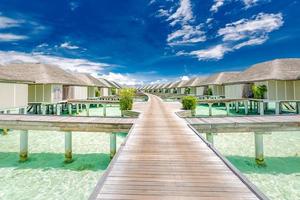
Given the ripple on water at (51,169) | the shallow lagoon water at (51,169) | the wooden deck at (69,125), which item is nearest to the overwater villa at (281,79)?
the shallow lagoon water at (51,169)

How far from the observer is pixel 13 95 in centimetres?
1892

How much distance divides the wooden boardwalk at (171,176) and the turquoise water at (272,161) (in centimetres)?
403

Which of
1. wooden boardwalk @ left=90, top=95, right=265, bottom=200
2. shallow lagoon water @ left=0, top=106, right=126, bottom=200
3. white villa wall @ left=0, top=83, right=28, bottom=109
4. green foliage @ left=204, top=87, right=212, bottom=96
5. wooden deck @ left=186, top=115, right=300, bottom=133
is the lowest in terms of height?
shallow lagoon water @ left=0, top=106, right=126, bottom=200

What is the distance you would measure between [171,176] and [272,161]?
31.0 feet

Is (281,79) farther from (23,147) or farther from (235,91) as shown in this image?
(23,147)

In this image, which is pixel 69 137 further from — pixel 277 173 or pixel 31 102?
pixel 31 102

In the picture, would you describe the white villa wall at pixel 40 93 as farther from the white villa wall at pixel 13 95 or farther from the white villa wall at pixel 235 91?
the white villa wall at pixel 235 91

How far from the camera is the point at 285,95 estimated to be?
23.4m

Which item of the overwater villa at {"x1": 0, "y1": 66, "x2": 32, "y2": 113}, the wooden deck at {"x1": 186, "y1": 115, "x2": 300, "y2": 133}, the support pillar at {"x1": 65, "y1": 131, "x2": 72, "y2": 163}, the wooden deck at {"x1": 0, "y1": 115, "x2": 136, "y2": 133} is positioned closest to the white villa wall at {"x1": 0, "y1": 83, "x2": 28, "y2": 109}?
the overwater villa at {"x1": 0, "y1": 66, "x2": 32, "y2": 113}

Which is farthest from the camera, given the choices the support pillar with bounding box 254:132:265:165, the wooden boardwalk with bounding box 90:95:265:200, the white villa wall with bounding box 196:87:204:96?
the white villa wall with bounding box 196:87:204:96

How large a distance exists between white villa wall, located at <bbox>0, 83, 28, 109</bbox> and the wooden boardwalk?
15.9m

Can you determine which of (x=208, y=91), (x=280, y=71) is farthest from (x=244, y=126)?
(x=208, y=91)

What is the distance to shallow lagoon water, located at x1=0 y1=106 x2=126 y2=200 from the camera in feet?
26.5

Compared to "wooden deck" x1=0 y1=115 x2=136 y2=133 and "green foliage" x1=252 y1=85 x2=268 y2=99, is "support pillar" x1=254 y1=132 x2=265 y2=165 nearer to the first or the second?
"wooden deck" x1=0 y1=115 x2=136 y2=133
